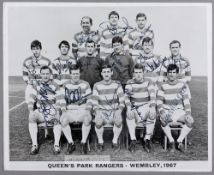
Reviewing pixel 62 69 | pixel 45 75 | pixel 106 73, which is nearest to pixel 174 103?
pixel 106 73

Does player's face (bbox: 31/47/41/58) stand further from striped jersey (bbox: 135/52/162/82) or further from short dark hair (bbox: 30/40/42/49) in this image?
striped jersey (bbox: 135/52/162/82)

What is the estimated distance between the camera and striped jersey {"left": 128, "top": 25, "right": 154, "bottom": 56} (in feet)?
8.01

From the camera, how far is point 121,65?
2.41 meters

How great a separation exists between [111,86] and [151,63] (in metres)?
0.34

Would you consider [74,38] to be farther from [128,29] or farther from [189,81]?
[189,81]

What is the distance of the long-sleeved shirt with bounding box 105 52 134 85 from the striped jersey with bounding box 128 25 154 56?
8 centimetres

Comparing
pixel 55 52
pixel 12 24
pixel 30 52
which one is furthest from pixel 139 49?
pixel 12 24

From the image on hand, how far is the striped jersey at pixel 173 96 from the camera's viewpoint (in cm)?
242

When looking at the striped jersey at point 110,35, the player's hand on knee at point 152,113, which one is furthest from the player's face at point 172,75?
the striped jersey at point 110,35
